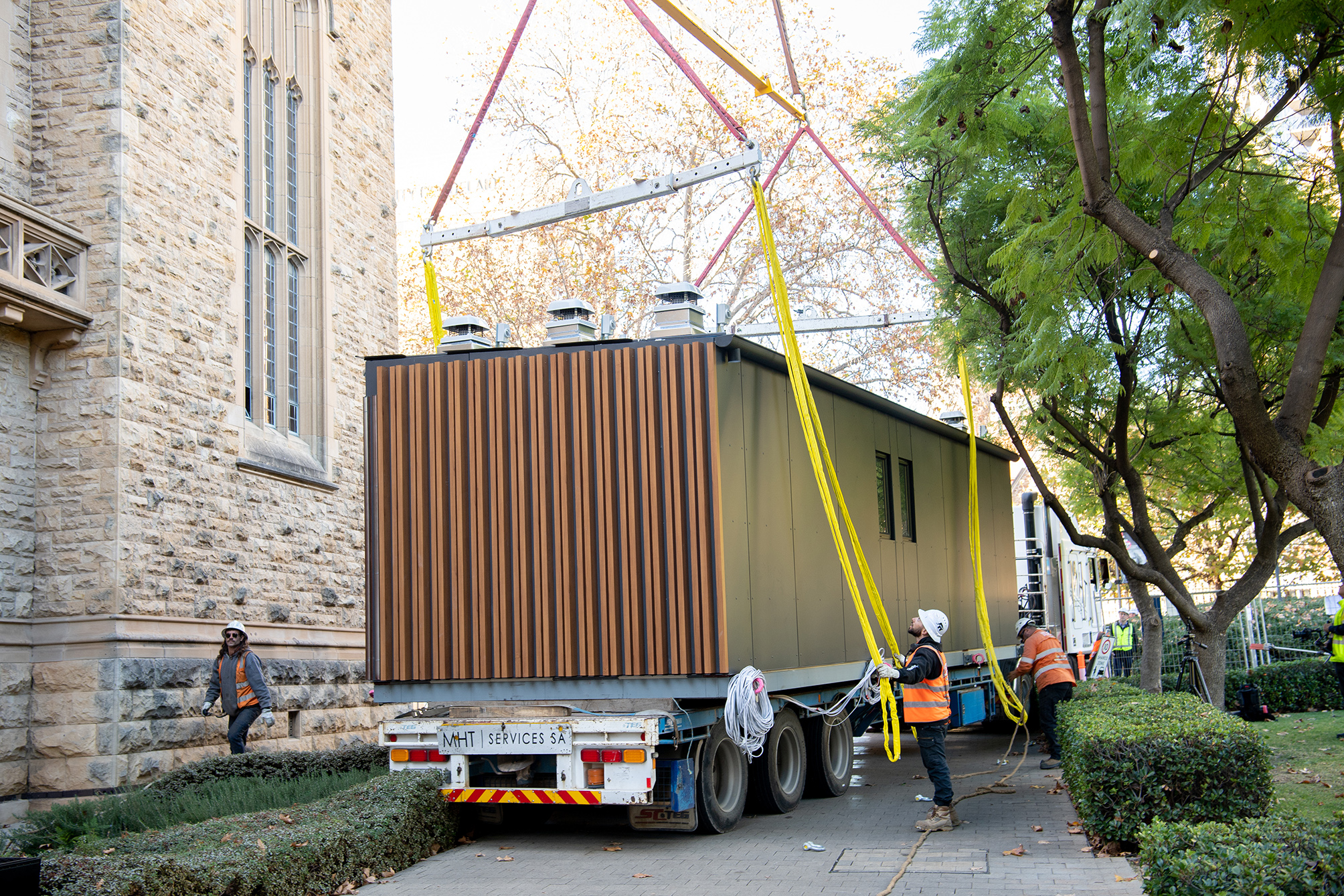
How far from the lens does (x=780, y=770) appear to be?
10328 millimetres

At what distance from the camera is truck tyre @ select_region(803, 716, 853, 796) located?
11.0 metres

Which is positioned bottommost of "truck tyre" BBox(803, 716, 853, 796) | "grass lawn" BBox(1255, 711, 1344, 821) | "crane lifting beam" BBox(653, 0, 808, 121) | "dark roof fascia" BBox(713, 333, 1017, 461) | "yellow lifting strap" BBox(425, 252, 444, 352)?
"grass lawn" BBox(1255, 711, 1344, 821)

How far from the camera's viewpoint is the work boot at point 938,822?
9070 mm

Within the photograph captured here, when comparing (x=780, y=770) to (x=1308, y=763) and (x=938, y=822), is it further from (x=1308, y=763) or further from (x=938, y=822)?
(x=1308, y=763)

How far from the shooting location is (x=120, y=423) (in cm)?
1105

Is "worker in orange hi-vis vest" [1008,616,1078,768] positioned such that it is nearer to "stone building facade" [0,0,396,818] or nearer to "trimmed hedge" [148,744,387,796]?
"trimmed hedge" [148,744,387,796]

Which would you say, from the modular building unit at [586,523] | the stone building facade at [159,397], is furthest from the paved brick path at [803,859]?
the stone building facade at [159,397]

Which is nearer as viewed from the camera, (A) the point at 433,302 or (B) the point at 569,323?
(B) the point at 569,323

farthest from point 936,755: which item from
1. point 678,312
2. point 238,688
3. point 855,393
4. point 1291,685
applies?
point 1291,685

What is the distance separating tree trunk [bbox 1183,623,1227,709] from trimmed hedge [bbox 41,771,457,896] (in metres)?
8.89

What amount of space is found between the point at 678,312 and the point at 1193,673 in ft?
36.2

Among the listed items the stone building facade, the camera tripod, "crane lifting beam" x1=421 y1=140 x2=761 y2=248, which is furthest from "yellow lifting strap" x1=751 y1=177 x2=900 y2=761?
the stone building facade

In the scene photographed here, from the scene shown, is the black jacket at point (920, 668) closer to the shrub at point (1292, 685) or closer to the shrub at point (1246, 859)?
the shrub at point (1246, 859)

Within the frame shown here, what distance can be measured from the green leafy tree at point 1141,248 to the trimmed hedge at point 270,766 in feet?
22.1
